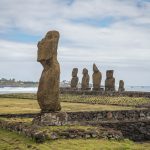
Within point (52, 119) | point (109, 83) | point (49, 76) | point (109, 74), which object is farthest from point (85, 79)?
point (52, 119)

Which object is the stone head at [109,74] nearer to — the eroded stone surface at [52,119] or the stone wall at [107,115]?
the stone wall at [107,115]

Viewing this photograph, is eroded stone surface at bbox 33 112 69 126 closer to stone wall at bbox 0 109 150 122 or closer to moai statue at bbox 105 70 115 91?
stone wall at bbox 0 109 150 122

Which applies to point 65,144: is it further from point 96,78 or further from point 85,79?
point 85,79

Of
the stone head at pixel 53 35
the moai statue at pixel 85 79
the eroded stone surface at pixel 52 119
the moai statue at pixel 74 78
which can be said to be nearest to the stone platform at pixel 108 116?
the eroded stone surface at pixel 52 119

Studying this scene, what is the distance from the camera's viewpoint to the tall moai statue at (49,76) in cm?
2538

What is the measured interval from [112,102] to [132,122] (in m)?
15.2

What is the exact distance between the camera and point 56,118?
24891 mm

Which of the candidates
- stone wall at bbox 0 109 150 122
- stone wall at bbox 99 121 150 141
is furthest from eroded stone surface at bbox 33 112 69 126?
stone wall at bbox 0 109 150 122

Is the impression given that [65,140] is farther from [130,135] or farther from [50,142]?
[130,135]

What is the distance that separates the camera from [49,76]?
2530cm

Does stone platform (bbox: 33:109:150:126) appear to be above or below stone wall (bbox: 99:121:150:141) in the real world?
above

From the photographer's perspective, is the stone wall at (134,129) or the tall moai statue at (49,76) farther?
the stone wall at (134,129)

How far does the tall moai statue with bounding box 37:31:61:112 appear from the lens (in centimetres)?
2538

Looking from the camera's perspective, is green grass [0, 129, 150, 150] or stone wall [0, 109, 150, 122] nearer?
green grass [0, 129, 150, 150]
